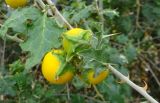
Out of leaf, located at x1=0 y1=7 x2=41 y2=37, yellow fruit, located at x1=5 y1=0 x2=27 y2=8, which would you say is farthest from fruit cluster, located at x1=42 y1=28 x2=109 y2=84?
yellow fruit, located at x1=5 y1=0 x2=27 y2=8

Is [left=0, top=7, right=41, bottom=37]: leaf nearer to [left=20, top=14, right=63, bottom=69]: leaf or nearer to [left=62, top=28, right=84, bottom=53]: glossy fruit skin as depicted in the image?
[left=20, top=14, right=63, bottom=69]: leaf

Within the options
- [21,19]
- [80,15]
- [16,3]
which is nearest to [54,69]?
[21,19]

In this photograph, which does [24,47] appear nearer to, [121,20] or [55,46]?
[55,46]

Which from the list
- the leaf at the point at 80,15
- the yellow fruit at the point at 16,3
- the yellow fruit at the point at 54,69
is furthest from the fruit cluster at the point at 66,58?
the leaf at the point at 80,15

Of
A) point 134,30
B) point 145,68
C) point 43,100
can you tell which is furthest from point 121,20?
point 43,100


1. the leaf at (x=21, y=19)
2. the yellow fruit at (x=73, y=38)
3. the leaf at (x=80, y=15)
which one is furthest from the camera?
the leaf at (x=80, y=15)

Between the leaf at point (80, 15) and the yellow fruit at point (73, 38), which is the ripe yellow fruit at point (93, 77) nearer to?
the yellow fruit at point (73, 38)
